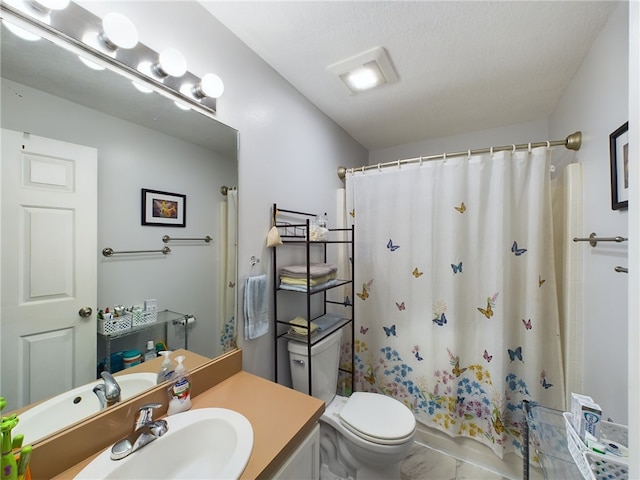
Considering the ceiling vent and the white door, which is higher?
the ceiling vent

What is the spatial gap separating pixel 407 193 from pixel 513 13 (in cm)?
100

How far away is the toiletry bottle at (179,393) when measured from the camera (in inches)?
34.6

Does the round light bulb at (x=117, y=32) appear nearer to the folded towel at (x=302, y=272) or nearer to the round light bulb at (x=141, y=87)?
the round light bulb at (x=141, y=87)

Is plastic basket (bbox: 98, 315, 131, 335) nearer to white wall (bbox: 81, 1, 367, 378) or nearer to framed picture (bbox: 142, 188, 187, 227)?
framed picture (bbox: 142, 188, 187, 227)

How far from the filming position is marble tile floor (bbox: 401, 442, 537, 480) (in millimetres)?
1512

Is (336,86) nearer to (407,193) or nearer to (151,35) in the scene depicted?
(407,193)

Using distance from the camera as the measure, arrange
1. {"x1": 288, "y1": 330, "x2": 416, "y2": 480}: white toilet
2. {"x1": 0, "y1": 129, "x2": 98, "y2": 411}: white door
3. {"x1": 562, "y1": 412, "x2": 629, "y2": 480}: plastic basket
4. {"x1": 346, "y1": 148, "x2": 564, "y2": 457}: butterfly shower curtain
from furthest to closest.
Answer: {"x1": 346, "y1": 148, "x2": 564, "y2": 457}: butterfly shower curtain
{"x1": 288, "y1": 330, "x2": 416, "y2": 480}: white toilet
{"x1": 562, "y1": 412, "x2": 629, "y2": 480}: plastic basket
{"x1": 0, "y1": 129, "x2": 98, "y2": 411}: white door

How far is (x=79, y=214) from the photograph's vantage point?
735mm

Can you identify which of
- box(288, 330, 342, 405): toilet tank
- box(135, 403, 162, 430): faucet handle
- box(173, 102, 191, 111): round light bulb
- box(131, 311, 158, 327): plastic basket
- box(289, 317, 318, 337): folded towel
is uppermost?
box(173, 102, 191, 111): round light bulb

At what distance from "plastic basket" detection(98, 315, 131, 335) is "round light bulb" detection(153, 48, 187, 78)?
90 centimetres

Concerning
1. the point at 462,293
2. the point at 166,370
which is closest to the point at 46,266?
the point at 166,370

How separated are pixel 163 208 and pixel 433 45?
152 cm

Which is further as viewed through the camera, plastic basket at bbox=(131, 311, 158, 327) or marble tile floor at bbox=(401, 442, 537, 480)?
marble tile floor at bbox=(401, 442, 537, 480)

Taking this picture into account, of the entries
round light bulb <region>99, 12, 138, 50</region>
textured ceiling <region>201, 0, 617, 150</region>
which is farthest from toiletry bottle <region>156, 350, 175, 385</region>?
textured ceiling <region>201, 0, 617, 150</region>
